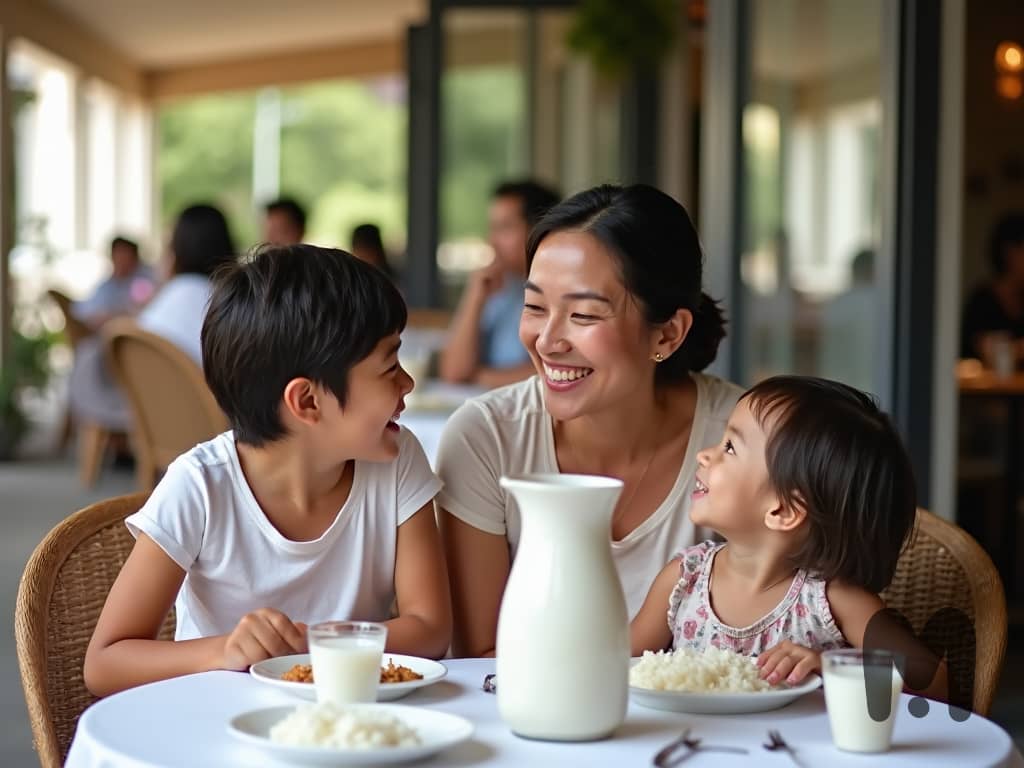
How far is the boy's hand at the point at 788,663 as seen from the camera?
1.48 m

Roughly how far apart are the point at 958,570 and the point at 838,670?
777mm

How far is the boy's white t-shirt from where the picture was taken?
1809 mm

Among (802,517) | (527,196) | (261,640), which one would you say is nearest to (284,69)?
(527,196)

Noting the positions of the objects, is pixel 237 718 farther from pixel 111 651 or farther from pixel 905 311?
pixel 905 311

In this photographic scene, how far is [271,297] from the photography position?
1853 mm

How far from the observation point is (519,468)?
2.09 metres

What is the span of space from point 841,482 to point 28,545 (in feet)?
16.8

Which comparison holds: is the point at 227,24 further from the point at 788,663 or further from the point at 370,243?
the point at 788,663

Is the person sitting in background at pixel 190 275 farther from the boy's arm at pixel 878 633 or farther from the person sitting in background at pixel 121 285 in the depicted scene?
the person sitting in background at pixel 121 285

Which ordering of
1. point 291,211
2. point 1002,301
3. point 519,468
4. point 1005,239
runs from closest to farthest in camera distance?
point 519,468 < point 1002,301 < point 1005,239 < point 291,211

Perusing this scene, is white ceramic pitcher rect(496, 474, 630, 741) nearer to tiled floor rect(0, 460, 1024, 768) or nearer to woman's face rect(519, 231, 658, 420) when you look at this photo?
woman's face rect(519, 231, 658, 420)

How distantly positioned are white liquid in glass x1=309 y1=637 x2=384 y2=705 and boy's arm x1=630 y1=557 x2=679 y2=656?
1.88 feet

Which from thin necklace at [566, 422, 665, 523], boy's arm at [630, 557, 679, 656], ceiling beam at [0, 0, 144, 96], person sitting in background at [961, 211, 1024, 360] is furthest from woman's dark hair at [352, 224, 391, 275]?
boy's arm at [630, 557, 679, 656]

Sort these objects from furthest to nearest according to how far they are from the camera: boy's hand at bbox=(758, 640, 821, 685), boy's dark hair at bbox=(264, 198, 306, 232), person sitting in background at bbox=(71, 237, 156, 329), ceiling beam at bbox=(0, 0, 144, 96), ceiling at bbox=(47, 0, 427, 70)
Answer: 1. ceiling at bbox=(47, 0, 427, 70)
2. ceiling beam at bbox=(0, 0, 144, 96)
3. person sitting in background at bbox=(71, 237, 156, 329)
4. boy's dark hair at bbox=(264, 198, 306, 232)
5. boy's hand at bbox=(758, 640, 821, 685)
